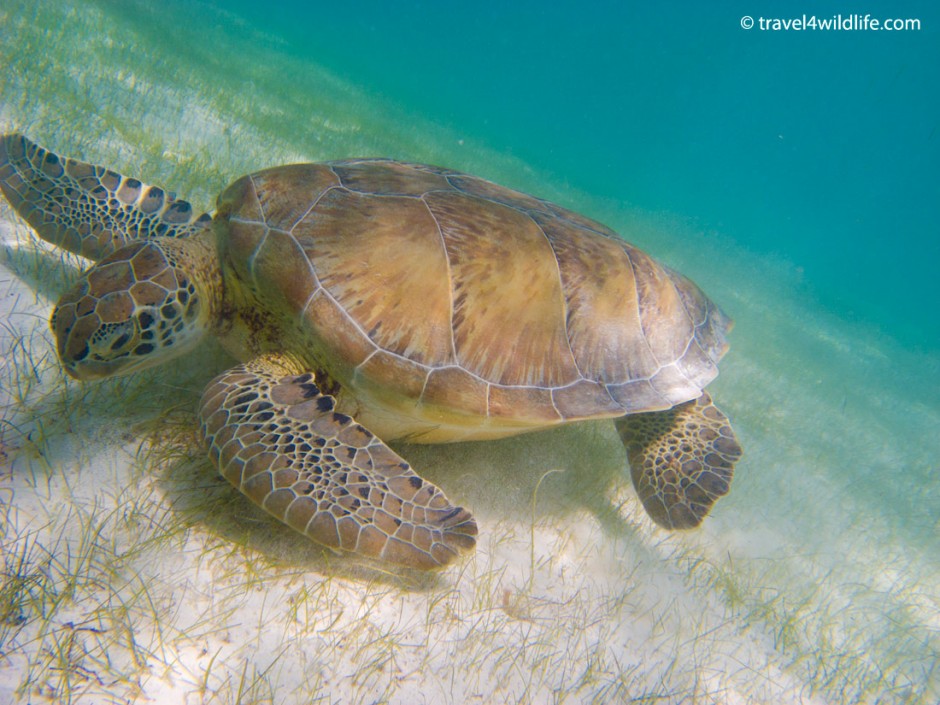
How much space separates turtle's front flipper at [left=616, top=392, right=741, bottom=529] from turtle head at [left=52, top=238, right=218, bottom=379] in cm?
334

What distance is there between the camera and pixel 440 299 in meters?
2.80

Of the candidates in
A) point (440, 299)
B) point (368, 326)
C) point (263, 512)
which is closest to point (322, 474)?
point (263, 512)

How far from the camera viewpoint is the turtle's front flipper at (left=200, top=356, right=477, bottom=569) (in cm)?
216

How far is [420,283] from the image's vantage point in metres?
2.78

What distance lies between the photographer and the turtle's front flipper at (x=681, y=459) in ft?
11.0

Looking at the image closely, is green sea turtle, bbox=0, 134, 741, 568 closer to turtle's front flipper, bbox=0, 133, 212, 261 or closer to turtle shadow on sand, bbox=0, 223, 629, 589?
turtle's front flipper, bbox=0, 133, 212, 261

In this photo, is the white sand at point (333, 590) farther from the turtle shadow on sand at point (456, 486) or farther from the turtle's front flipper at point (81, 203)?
the turtle's front flipper at point (81, 203)

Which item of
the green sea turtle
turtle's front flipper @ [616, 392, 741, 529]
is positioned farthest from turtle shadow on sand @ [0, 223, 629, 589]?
turtle's front flipper @ [616, 392, 741, 529]

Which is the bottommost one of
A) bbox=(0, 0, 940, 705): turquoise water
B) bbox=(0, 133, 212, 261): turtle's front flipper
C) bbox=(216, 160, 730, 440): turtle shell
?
bbox=(0, 0, 940, 705): turquoise water

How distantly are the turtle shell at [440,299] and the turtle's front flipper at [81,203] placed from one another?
90 cm

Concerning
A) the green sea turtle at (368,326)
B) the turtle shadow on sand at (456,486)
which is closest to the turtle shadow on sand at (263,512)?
the turtle shadow on sand at (456,486)

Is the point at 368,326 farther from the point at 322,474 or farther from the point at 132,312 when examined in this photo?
the point at 132,312

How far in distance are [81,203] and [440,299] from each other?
2.80 m

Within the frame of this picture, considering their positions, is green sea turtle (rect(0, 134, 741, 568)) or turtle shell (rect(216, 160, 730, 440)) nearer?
green sea turtle (rect(0, 134, 741, 568))
